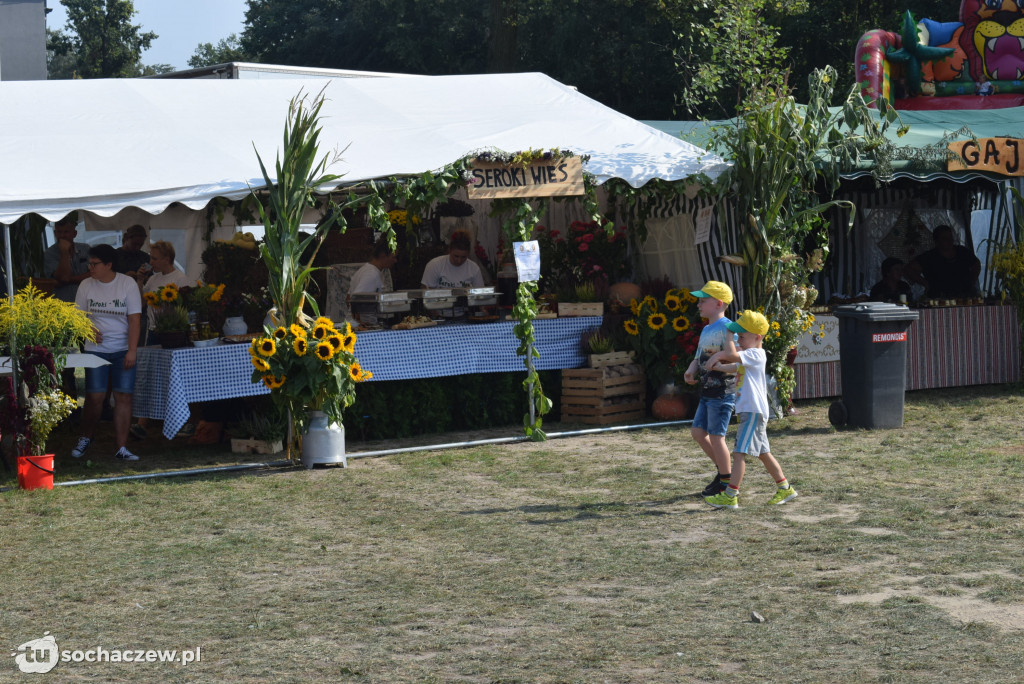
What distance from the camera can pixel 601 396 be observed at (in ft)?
39.0

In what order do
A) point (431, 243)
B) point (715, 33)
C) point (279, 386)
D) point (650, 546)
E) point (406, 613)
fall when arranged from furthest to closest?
point (715, 33)
point (431, 243)
point (279, 386)
point (650, 546)
point (406, 613)

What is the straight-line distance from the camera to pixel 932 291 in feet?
49.0

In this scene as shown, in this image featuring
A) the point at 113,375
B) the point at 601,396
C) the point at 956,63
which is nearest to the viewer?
the point at 113,375

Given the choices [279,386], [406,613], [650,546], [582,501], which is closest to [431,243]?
[279,386]

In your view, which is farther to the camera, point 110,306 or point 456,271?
point 456,271

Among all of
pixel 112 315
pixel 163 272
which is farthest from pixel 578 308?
pixel 112 315

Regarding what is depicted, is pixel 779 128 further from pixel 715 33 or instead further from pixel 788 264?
pixel 715 33

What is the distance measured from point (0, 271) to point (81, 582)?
266 inches

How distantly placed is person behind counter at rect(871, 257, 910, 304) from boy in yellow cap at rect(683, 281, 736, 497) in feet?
20.8

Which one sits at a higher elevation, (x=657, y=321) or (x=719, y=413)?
(x=657, y=321)

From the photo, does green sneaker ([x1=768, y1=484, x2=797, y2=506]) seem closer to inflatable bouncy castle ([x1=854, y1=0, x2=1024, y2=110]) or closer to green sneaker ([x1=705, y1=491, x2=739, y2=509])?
green sneaker ([x1=705, y1=491, x2=739, y2=509])

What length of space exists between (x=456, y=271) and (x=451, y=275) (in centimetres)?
7

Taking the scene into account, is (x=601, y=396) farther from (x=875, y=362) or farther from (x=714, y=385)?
(x=714, y=385)
